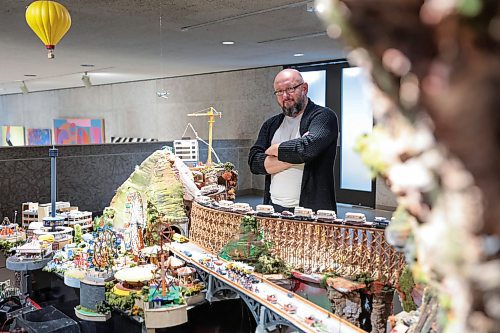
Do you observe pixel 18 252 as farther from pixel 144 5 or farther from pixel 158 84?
pixel 158 84

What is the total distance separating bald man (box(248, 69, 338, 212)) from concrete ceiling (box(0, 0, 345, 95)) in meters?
2.08

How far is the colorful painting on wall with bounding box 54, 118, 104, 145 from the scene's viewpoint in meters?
12.0

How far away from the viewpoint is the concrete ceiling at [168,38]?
411cm

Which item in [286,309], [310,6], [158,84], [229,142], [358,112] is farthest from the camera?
[158,84]

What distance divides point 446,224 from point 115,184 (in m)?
4.95

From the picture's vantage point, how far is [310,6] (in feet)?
12.8

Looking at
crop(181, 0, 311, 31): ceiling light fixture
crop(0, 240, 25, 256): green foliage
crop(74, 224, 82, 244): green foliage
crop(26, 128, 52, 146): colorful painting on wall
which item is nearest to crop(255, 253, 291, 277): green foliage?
crop(74, 224, 82, 244): green foliage

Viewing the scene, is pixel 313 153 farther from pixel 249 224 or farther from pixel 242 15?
pixel 242 15

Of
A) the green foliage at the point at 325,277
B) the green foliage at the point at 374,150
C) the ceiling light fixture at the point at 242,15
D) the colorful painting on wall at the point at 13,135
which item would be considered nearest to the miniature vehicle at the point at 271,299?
the green foliage at the point at 325,277

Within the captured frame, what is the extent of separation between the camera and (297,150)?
1.93m

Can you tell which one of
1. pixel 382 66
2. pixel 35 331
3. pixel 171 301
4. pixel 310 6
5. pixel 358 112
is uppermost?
pixel 310 6

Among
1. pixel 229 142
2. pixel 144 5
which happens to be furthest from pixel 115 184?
pixel 229 142

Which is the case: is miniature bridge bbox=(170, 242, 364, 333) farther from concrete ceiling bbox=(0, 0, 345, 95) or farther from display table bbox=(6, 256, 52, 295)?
concrete ceiling bbox=(0, 0, 345, 95)

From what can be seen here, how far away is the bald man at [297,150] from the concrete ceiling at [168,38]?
2.08 meters
